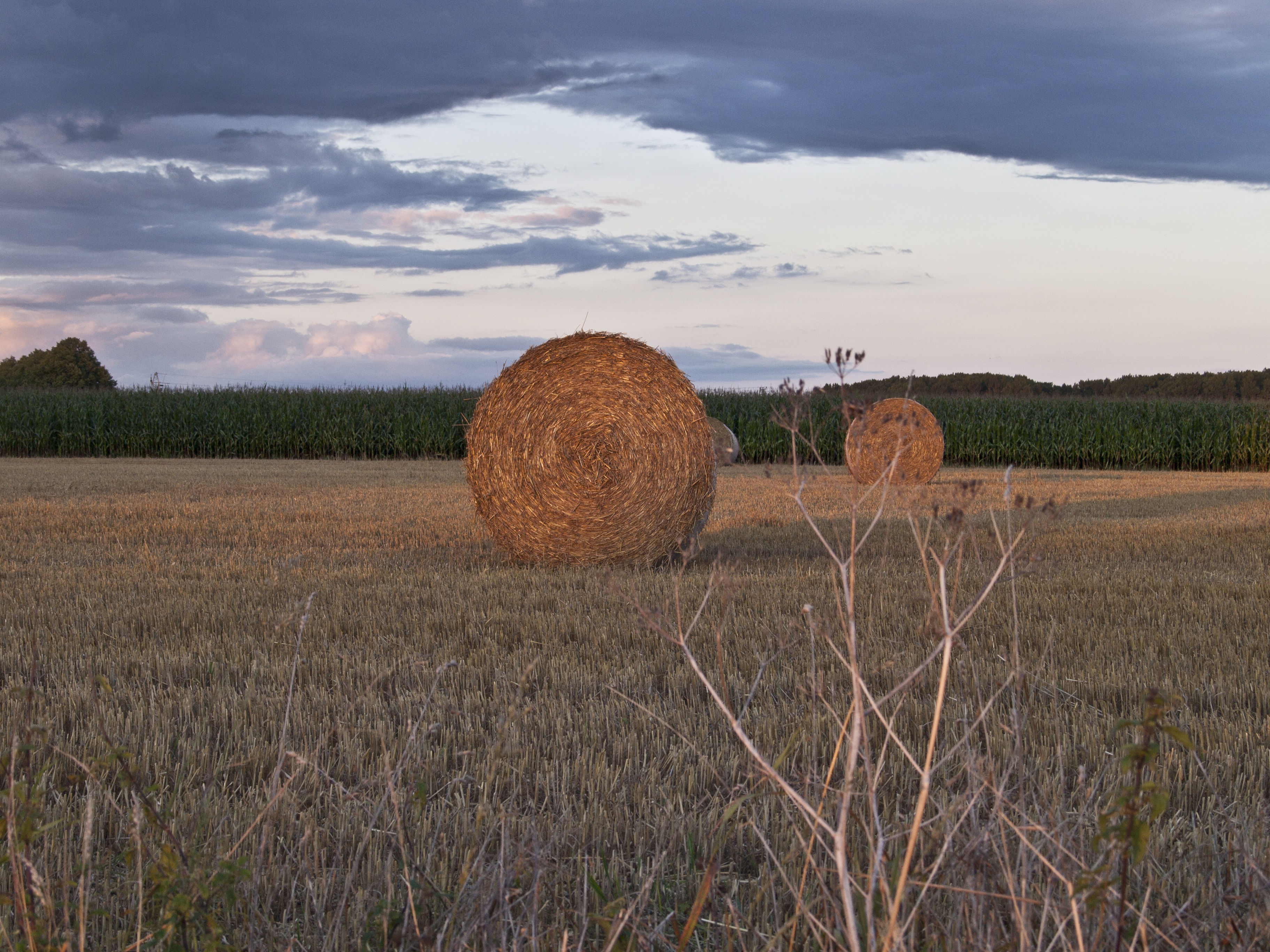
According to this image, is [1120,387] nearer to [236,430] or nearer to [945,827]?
[236,430]

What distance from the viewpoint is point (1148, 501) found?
51.5 feet

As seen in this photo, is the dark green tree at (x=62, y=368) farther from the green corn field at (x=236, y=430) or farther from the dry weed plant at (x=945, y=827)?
the dry weed plant at (x=945, y=827)

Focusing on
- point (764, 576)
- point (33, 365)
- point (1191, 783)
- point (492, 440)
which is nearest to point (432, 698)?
point (1191, 783)

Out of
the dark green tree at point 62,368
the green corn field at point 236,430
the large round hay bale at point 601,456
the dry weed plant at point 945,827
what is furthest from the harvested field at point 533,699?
the dark green tree at point 62,368

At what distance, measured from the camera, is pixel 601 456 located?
326 inches

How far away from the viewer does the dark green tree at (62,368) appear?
5084cm

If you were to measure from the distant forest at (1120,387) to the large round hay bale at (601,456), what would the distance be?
19.3 metres

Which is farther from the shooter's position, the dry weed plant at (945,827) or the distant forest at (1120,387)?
the distant forest at (1120,387)

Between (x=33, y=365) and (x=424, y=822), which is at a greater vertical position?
(x=33, y=365)

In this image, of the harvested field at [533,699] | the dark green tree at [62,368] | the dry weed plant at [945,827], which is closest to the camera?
the dry weed plant at [945,827]

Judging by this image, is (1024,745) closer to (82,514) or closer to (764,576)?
(764,576)

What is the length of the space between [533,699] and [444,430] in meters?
26.0

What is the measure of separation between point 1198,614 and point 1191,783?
3221 millimetres

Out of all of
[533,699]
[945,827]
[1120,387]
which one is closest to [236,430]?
[533,699]
